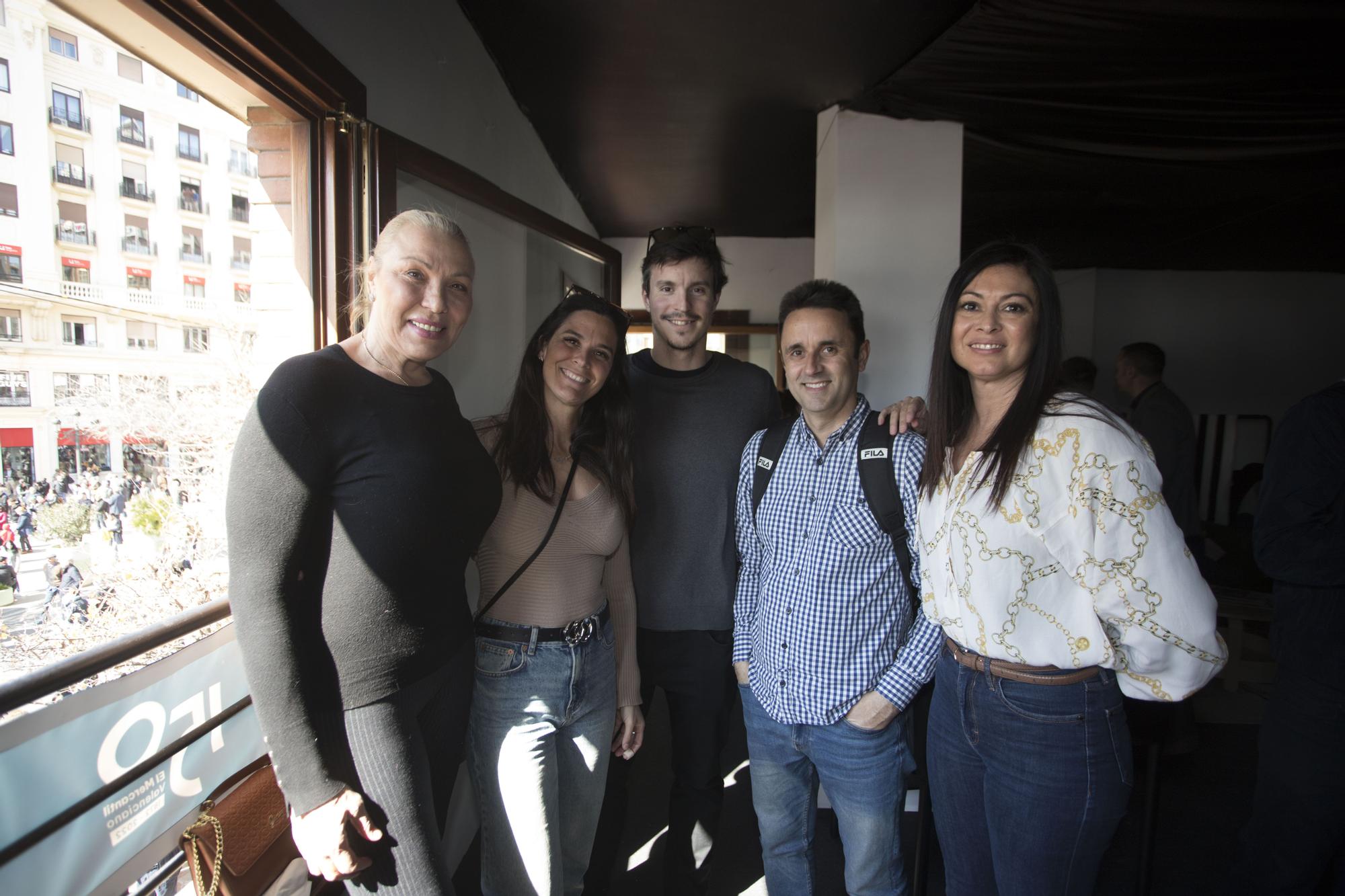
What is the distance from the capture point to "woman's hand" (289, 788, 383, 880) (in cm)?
98

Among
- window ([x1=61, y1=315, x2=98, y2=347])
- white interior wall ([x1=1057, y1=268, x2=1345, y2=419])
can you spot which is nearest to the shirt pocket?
window ([x1=61, y1=315, x2=98, y2=347])

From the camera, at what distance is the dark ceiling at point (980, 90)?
202 centimetres

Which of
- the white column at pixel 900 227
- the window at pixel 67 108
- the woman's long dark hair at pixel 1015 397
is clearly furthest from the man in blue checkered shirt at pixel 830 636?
the window at pixel 67 108

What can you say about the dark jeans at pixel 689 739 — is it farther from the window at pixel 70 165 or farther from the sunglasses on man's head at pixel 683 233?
the window at pixel 70 165

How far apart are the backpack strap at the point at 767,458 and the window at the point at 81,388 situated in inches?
51.8

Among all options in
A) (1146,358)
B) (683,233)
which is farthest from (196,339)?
(1146,358)

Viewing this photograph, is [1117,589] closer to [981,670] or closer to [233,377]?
[981,670]

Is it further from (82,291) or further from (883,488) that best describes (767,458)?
(82,291)

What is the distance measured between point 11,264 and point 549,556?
3.18 feet

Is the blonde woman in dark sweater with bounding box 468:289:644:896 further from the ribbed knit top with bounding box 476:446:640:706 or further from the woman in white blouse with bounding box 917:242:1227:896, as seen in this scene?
the woman in white blouse with bounding box 917:242:1227:896

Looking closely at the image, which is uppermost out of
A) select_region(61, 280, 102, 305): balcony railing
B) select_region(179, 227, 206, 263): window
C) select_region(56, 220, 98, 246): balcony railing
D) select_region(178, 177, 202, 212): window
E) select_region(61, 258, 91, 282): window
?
select_region(178, 177, 202, 212): window

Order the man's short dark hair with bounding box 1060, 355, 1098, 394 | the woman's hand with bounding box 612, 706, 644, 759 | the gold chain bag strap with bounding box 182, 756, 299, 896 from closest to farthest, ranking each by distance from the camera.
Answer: the gold chain bag strap with bounding box 182, 756, 299, 896
the woman's hand with bounding box 612, 706, 644, 759
the man's short dark hair with bounding box 1060, 355, 1098, 394

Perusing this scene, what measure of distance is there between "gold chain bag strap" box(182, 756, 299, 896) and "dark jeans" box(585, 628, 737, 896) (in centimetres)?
90

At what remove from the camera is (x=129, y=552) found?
3.65 feet
